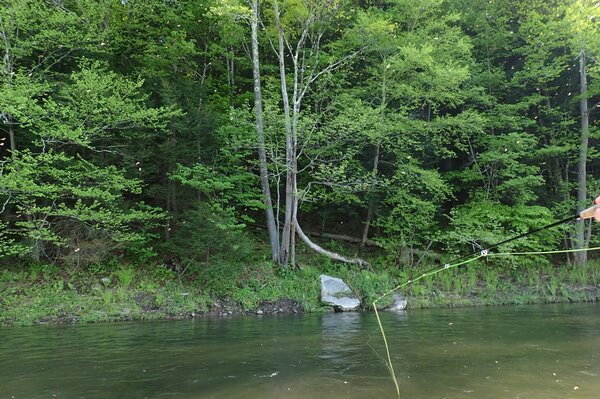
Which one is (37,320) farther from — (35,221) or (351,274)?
(351,274)

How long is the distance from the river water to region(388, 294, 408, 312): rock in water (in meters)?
2.57

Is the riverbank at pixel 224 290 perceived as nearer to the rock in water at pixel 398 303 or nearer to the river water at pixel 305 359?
the rock in water at pixel 398 303

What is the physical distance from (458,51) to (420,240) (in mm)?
8486

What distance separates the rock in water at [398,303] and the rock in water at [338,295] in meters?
1.22

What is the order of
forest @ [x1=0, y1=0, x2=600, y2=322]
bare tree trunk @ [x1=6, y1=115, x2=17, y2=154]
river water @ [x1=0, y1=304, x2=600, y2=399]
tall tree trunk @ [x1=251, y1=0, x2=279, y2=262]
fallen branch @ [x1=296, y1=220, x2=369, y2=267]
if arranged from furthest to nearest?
A: 1. fallen branch @ [x1=296, y1=220, x2=369, y2=267]
2. tall tree trunk @ [x1=251, y1=0, x2=279, y2=262]
3. forest @ [x1=0, y1=0, x2=600, y2=322]
4. bare tree trunk @ [x1=6, y1=115, x2=17, y2=154]
5. river water @ [x1=0, y1=304, x2=600, y2=399]

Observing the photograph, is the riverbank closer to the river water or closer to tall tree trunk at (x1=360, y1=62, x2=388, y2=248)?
the river water

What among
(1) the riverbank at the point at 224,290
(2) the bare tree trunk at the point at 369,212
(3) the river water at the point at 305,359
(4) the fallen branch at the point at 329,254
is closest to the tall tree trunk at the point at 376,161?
(2) the bare tree trunk at the point at 369,212

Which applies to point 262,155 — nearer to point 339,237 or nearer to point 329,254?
point 329,254

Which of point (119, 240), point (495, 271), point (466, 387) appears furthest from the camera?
point (495, 271)

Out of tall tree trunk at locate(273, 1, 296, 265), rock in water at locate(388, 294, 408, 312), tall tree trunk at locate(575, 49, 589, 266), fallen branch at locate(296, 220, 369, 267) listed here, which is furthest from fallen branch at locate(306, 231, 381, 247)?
tall tree trunk at locate(575, 49, 589, 266)

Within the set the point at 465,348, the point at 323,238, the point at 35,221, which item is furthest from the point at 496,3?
the point at 35,221

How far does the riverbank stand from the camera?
1318 centimetres

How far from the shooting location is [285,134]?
54.5 feet

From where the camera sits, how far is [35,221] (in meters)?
13.9
